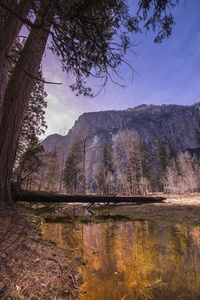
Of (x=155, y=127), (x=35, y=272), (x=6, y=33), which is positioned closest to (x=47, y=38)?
(x=6, y=33)

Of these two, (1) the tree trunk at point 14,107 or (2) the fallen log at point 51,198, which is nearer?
(1) the tree trunk at point 14,107

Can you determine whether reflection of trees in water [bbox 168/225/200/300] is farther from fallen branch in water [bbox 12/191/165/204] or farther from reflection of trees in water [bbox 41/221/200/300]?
fallen branch in water [bbox 12/191/165/204]

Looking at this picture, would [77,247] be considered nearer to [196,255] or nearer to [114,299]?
[114,299]

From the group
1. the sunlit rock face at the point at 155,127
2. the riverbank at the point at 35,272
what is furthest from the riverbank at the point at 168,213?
the sunlit rock face at the point at 155,127

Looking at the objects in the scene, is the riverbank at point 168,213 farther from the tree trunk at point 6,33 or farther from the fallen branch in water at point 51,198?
the tree trunk at point 6,33

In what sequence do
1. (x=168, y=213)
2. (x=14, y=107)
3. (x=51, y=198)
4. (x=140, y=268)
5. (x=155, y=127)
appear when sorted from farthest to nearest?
1. (x=155, y=127)
2. (x=51, y=198)
3. (x=168, y=213)
4. (x=14, y=107)
5. (x=140, y=268)

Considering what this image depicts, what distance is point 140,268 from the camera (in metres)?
1.12

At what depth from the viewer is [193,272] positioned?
103 centimetres

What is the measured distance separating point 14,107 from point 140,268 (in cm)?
342

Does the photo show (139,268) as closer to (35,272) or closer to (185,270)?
(185,270)

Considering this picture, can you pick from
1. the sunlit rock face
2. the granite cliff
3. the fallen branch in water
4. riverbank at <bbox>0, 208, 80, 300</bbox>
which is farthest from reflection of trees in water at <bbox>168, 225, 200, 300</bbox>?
the granite cliff

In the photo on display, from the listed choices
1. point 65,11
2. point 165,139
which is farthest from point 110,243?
point 165,139

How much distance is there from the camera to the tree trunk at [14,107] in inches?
108

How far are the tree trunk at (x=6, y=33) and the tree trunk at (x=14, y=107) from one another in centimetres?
51
